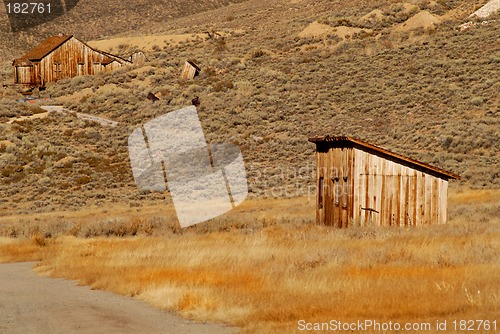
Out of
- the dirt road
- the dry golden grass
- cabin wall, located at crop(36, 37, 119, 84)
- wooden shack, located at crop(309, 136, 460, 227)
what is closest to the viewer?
the dirt road

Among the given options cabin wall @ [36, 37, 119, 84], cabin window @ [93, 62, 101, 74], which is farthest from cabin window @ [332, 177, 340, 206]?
cabin window @ [93, 62, 101, 74]

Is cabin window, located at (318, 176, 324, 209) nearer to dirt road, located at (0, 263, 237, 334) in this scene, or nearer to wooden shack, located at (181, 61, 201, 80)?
dirt road, located at (0, 263, 237, 334)

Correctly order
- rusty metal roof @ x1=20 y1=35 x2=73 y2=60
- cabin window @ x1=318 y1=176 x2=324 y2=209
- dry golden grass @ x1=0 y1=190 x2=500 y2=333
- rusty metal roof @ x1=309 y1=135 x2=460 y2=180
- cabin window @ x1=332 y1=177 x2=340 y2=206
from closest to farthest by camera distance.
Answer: dry golden grass @ x1=0 y1=190 x2=500 y2=333
rusty metal roof @ x1=309 y1=135 x2=460 y2=180
cabin window @ x1=332 y1=177 x2=340 y2=206
cabin window @ x1=318 y1=176 x2=324 y2=209
rusty metal roof @ x1=20 y1=35 x2=73 y2=60

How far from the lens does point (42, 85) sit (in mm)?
70312

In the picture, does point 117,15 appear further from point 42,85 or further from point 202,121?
point 202,121

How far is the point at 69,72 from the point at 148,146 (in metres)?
22.1

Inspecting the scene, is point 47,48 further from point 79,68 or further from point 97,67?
point 97,67

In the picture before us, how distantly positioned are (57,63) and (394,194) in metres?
56.0

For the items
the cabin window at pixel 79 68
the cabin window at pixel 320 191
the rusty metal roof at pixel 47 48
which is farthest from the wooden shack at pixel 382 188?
the cabin window at pixel 79 68

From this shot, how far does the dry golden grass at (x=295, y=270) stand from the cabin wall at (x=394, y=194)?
119 centimetres

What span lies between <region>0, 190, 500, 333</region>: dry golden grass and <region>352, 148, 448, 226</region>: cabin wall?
1190 mm

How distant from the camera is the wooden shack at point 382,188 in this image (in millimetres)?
22141

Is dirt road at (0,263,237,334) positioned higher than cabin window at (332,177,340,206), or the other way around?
dirt road at (0,263,237,334)

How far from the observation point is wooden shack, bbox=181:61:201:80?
228 ft
